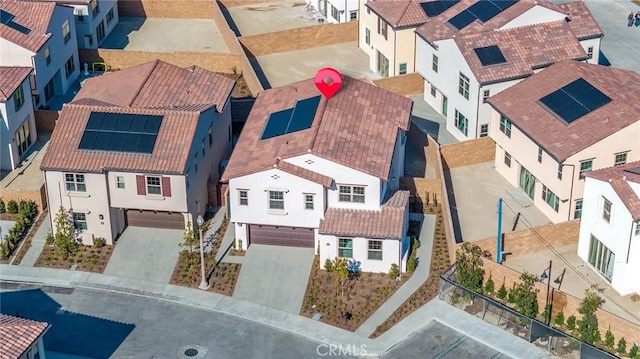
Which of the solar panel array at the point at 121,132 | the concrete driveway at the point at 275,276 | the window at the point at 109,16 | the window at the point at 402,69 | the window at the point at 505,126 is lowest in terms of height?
the concrete driveway at the point at 275,276

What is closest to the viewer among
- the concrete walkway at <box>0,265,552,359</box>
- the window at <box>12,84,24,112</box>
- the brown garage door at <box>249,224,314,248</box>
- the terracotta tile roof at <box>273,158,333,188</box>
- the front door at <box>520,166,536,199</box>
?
the concrete walkway at <box>0,265,552,359</box>

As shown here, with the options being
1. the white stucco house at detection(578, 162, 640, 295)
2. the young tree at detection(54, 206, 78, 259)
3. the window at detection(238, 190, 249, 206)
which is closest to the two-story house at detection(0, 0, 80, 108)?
the young tree at detection(54, 206, 78, 259)

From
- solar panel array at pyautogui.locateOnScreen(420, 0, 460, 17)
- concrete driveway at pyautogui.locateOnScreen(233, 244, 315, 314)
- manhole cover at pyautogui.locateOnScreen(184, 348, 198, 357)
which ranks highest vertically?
solar panel array at pyautogui.locateOnScreen(420, 0, 460, 17)

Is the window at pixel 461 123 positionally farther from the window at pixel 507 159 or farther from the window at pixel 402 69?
the window at pixel 402 69

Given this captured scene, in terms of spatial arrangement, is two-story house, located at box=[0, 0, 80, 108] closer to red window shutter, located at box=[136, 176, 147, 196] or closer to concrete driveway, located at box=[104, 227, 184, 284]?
concrete driveway, located at box=[104, 227, 184, 284]

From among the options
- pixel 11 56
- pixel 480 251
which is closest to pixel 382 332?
pixel 480 251

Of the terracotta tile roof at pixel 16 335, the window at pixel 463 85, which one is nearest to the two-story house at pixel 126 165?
the terracotta tile roof at pixel 16 335

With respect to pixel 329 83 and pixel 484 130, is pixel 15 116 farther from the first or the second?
pixel 484 130
